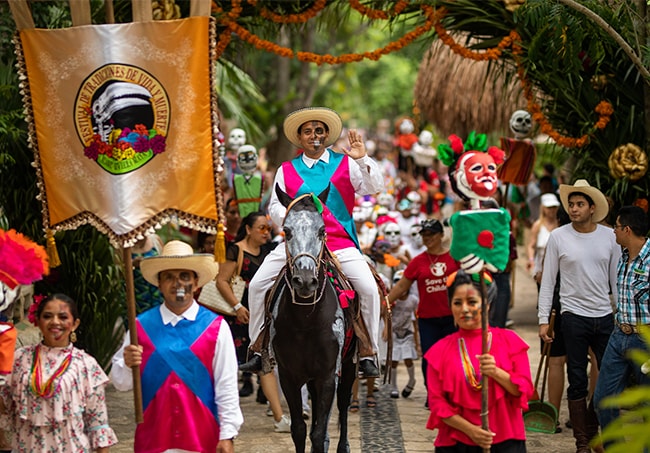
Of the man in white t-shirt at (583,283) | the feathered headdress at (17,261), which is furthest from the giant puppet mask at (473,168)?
the feathered headdress at (17,261)

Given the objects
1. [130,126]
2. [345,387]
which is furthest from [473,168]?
[345,387]

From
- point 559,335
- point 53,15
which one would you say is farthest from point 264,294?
point 53,15

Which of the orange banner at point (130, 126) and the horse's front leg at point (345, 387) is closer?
the orange banner at point (130, 126)

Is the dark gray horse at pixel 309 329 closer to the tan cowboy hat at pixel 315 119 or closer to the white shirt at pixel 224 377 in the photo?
the tan cowboy hat at pixel 315 119

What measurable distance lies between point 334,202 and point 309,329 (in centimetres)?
120

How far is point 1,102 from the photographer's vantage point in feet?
31.3

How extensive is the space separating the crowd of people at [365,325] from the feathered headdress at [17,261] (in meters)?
0.22

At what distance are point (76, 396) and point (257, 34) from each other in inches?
241

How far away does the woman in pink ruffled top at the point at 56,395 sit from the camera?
20.3 ft

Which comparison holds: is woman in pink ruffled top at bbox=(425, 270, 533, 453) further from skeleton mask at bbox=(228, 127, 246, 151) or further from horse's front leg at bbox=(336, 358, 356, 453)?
skeleton mask at bbox=(228, 127, 246, 151)

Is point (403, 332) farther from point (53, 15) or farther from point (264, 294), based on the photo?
point (53, 15)

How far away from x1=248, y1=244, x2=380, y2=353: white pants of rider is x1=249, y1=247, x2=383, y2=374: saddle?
0.19 feet

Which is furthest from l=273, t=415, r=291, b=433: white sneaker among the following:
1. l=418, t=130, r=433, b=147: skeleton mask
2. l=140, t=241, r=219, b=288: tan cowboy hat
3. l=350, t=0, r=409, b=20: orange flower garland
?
l=418, t=130, r=433, b=147: skeleton mask

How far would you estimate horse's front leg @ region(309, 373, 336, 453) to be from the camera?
7.47m
